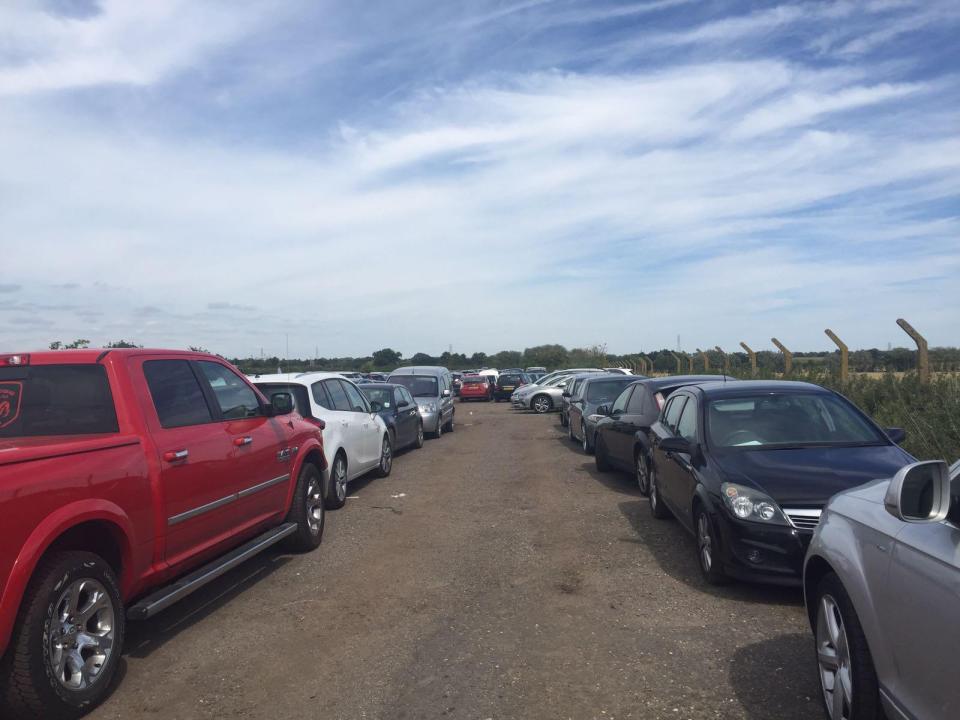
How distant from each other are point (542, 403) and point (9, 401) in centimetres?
2621

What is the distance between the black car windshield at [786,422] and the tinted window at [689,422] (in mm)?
187

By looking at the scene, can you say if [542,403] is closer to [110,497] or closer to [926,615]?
[110,497]

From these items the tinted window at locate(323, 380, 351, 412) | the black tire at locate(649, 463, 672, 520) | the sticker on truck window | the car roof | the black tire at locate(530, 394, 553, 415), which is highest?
the sticker on truck window

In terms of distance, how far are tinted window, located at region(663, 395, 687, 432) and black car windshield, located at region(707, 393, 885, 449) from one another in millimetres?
912

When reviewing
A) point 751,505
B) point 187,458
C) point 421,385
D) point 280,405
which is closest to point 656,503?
point 751,505

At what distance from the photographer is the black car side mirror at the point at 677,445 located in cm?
727

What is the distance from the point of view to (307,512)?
7766 mm

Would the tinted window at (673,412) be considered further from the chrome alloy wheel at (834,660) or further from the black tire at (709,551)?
the chrome alloy wheel at (834,660)

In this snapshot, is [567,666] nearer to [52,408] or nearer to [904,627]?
[904,627]

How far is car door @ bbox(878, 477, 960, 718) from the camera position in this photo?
2.85 meters

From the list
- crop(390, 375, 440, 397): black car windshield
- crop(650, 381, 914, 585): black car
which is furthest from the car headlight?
crop(390, 375, 440, 397): black car windshield

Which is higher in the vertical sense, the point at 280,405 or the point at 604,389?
the point at 280,405

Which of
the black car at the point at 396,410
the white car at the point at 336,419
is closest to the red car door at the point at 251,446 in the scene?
the white car at the point at 336,419

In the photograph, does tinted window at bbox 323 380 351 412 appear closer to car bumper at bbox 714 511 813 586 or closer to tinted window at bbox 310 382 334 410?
tinted window at bbox 310 382 334 410
